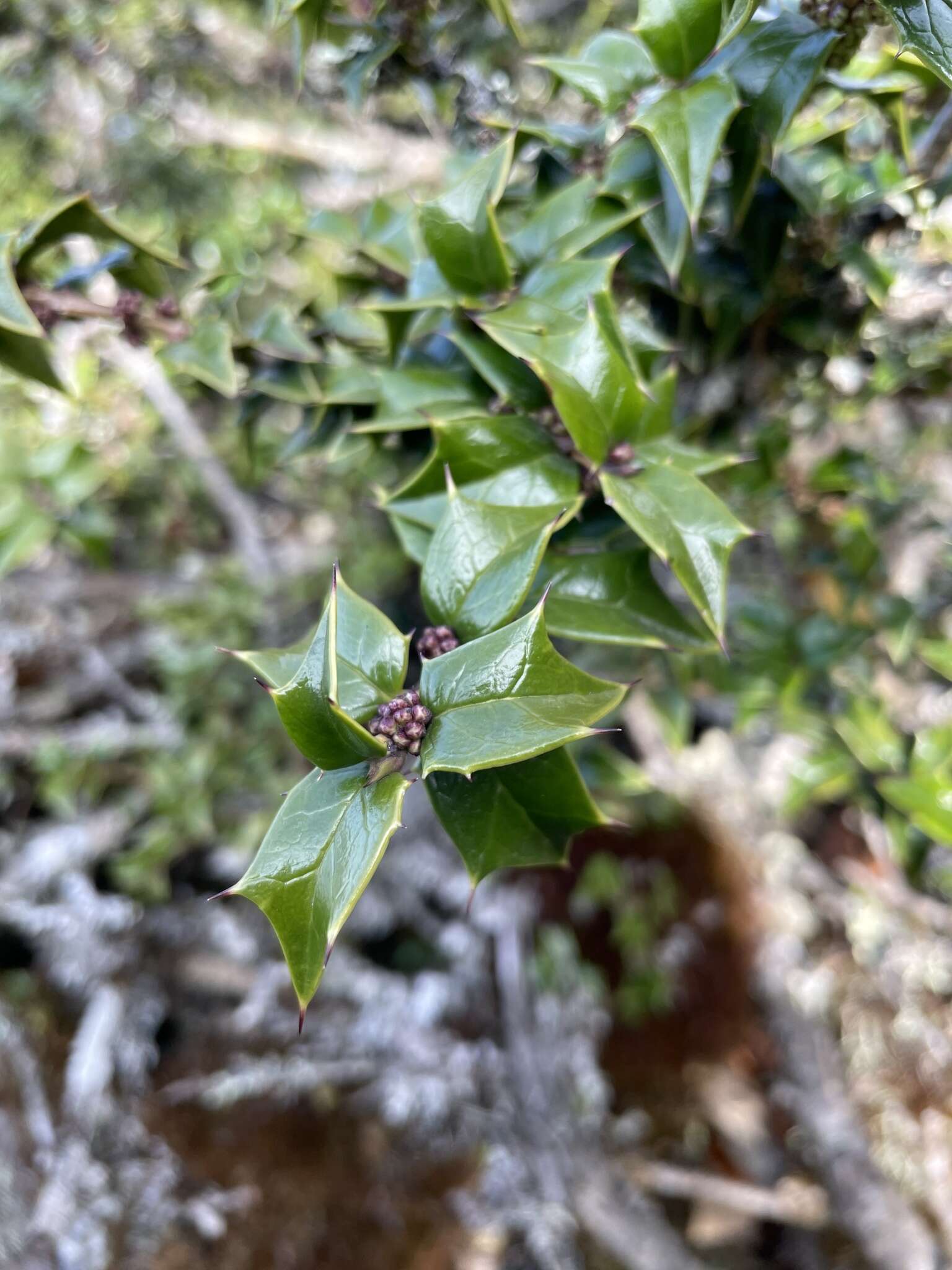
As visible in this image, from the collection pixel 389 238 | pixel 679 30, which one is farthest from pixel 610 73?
pixel 389 238

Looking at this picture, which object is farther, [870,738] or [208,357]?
[870,738]

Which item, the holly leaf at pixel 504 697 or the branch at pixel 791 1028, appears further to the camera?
the branch at pixel 791 1028

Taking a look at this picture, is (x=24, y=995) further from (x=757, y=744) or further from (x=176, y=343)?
(x=757, y=744)

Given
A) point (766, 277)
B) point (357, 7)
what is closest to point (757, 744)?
point (766, 277)

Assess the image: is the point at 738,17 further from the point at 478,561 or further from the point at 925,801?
the point at 925,801

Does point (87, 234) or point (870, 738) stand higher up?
point (87, 234)

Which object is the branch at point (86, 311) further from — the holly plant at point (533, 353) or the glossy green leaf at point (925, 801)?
the glossy green leaf at point (925, 801)

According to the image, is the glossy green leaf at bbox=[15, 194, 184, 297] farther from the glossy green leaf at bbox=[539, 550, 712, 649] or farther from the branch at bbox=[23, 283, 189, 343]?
the glossy green leaf at bbox=[539, 550, 712, 649]

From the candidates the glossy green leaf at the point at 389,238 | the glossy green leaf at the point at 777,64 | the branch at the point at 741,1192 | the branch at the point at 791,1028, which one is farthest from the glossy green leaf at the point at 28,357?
the branch at the point at 741,1192
